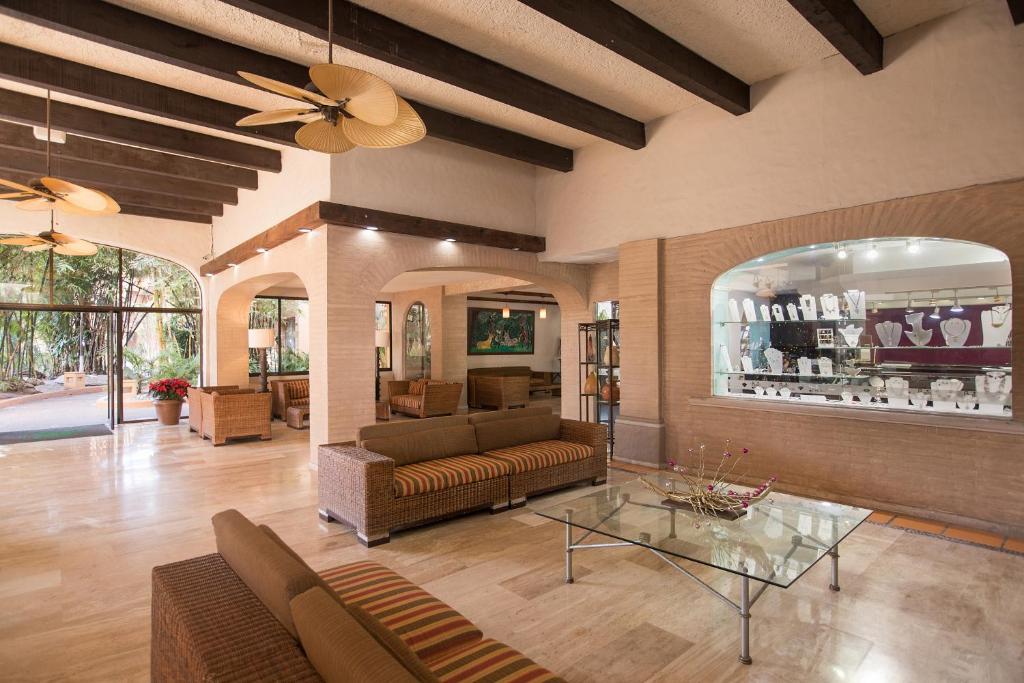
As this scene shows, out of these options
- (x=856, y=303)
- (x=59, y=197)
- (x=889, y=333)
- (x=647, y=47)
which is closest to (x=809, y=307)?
(x=856, y=303)

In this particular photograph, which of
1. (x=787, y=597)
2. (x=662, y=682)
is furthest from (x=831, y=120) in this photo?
(x=662, y=682)

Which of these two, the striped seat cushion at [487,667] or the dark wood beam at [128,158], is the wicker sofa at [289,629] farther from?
the dark wood beam at [128,158]

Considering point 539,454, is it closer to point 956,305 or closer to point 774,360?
point 774,360

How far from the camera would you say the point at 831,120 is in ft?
16.5

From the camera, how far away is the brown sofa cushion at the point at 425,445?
456cm

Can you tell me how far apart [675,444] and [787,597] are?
3.12m

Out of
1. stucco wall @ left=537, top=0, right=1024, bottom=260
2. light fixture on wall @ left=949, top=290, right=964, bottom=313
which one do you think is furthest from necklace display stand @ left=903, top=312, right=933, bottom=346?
stucco wall @ left=537, top=0, right=1024, bottom=260

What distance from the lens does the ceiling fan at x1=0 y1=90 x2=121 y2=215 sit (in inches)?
174

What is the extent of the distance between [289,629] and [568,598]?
2.02 m

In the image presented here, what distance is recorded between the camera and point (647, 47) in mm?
4320

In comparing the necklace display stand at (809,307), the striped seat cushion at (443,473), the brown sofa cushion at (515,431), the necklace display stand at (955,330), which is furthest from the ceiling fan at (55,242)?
the necklace display stand at (955,330)

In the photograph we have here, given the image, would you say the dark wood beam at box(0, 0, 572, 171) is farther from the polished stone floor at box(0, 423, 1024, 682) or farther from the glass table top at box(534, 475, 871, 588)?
the glass table top at box(534, 475, 871, 588)

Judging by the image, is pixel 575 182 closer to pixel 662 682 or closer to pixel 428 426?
pixel 428 426

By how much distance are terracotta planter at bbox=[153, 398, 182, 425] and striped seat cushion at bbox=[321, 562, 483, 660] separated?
8.90m
